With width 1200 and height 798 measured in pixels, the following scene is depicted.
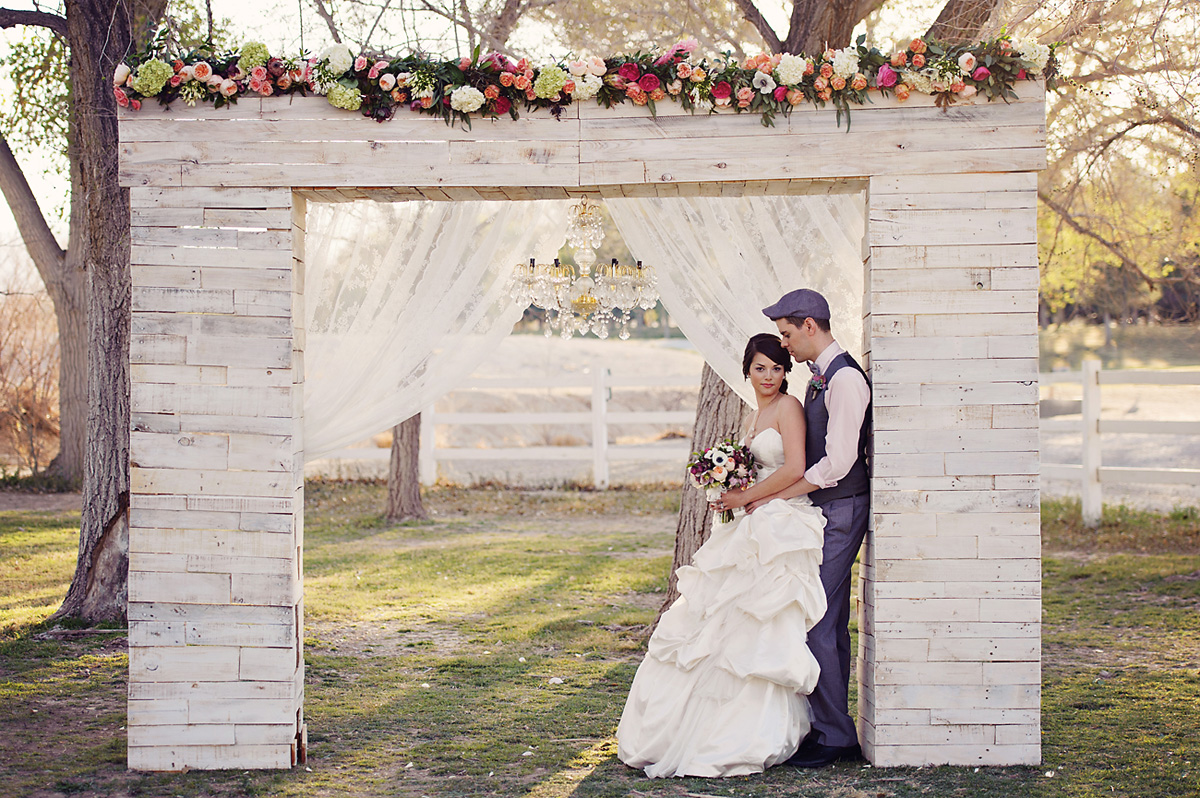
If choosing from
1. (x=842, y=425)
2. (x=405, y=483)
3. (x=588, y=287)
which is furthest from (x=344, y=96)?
(x=405, y=483)

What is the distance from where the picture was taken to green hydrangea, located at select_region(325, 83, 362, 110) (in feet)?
11.8

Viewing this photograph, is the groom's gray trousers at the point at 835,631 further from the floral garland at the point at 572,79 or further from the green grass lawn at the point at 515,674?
the floral garland at the point at 572,79

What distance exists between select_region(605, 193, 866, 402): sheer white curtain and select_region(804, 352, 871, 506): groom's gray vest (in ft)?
1.76

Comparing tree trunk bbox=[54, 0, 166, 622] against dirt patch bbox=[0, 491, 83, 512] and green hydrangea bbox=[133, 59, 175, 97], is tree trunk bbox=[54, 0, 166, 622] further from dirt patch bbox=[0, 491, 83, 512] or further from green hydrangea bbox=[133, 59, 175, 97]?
dirt patch bbox=[0, 491, 83, 512]

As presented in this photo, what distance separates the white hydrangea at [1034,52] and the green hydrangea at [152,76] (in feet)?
9.84

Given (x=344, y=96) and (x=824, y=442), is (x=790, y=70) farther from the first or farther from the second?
(x=344, y=96)

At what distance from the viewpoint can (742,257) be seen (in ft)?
14.0

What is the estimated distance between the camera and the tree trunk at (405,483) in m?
9.92

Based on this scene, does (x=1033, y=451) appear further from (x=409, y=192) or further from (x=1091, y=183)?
(x=1091, y=183)

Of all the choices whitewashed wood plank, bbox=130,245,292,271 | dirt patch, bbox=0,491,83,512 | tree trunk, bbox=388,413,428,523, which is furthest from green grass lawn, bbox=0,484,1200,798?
whitewashed wood plank, bbox=130,245,292,271

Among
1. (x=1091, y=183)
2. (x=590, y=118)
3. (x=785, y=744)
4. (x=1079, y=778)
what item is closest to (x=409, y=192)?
(x=590, y=118)

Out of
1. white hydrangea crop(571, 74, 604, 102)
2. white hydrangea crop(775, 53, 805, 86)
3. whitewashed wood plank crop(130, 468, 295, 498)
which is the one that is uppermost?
white hydrangea crop(775, 53, 805, 86)

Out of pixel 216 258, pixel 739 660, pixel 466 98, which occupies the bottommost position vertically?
pixel 739 660

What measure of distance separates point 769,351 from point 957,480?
0.84 m
